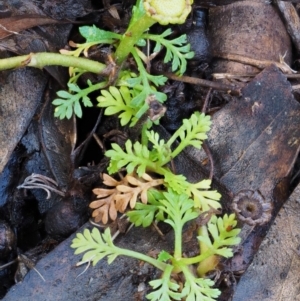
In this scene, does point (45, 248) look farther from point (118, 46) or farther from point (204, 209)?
point (118, 46)

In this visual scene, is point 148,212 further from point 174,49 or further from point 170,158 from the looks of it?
point 174,49

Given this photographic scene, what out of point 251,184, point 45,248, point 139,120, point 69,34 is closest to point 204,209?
point 251,184

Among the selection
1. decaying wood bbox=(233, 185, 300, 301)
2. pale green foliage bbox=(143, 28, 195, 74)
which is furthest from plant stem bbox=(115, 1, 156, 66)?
decaying wood bbox=(233, 185, 300, 301)

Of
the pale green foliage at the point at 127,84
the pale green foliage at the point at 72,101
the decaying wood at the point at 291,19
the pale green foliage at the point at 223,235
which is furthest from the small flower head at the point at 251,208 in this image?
the decaying wood at the point at 291,19

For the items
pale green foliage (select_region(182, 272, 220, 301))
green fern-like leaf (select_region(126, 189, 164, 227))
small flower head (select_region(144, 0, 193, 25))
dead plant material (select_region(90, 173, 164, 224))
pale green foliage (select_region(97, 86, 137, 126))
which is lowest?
pale green foliage (select_region(182, 272, 220, 301))

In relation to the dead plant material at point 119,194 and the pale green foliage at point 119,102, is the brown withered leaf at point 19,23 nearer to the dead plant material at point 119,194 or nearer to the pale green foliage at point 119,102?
the pale green foliage at point 119,102

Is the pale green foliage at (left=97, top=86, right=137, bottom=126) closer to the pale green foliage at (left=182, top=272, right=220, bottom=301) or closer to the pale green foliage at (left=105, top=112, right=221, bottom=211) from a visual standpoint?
the pale green foliage at (left=105, top=112, right=221, bottom=211)

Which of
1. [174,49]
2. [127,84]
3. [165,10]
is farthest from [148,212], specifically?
[165,10]
